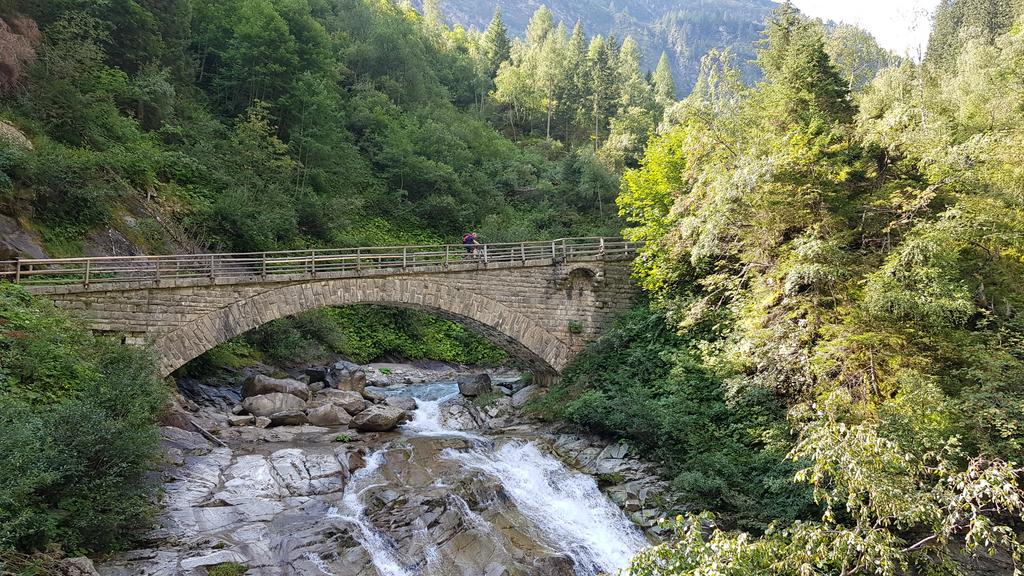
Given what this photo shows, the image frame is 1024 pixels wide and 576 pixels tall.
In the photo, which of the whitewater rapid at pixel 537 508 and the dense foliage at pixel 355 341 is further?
the dense foliage at pixel 355 341

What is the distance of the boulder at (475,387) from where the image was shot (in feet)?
75.9

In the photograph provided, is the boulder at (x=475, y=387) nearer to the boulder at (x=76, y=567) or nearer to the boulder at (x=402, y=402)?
the boulder at (x=402, y=402)

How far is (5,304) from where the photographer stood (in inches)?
491

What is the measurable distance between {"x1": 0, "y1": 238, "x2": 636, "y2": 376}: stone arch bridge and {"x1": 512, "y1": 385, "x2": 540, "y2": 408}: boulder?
3.45ft

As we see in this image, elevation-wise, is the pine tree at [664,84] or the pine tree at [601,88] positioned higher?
the pine tree at [664,84]

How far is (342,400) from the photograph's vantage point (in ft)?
64.5

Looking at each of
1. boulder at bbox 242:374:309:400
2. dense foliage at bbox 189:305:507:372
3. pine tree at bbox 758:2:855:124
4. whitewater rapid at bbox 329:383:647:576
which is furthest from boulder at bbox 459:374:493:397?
pine tree at bbox 758:2:855:124

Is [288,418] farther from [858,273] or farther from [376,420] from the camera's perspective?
[858,273]

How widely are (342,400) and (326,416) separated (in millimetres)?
1518

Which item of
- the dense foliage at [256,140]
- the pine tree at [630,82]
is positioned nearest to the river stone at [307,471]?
the dense foliage at [256,140]

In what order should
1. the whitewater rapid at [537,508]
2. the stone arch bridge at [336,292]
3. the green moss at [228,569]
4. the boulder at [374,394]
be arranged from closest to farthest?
the green moss at [228,569] < the whitewater rapid at [537,508] < the stone arch bridge at [336,292] < the boulder at [374,394]

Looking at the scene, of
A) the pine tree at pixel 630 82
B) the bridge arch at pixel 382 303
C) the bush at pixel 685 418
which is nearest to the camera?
the bush at pixel 685 418

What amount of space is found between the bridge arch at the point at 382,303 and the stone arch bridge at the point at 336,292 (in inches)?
1.3

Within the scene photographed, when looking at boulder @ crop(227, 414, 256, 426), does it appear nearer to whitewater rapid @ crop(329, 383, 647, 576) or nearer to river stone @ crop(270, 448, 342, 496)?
river stone @ crop(270, 448, 342, 496)
